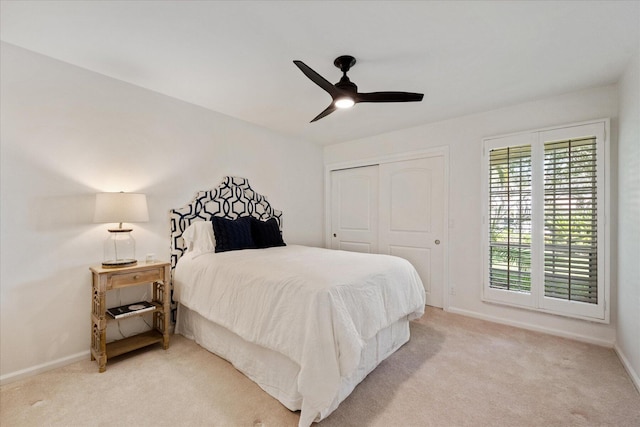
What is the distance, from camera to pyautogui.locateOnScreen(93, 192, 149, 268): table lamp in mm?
2264

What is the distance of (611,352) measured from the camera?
2.48 metres

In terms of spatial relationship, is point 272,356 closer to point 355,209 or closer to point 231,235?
point 231,235

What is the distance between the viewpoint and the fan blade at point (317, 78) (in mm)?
1832

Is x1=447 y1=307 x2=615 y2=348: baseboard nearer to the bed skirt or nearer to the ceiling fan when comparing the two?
the bed skirt

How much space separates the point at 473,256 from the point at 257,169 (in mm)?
2942

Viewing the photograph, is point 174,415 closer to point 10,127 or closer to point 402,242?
point 10,127

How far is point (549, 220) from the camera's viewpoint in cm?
287

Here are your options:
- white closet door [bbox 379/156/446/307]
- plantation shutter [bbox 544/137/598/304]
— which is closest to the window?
plantation shutter [bbox 544/137/598/304]

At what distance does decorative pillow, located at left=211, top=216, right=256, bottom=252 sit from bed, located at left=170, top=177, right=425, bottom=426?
0.4 inches

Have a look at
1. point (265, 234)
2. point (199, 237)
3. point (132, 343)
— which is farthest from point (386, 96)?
point (132, 343)

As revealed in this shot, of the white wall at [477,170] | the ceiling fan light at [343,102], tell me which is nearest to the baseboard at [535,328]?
the white wall at [477,170]

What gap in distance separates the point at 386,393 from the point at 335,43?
2455mm

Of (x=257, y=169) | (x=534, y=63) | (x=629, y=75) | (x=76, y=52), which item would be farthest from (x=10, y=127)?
(x=629, y=75)

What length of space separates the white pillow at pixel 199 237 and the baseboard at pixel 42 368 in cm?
120
